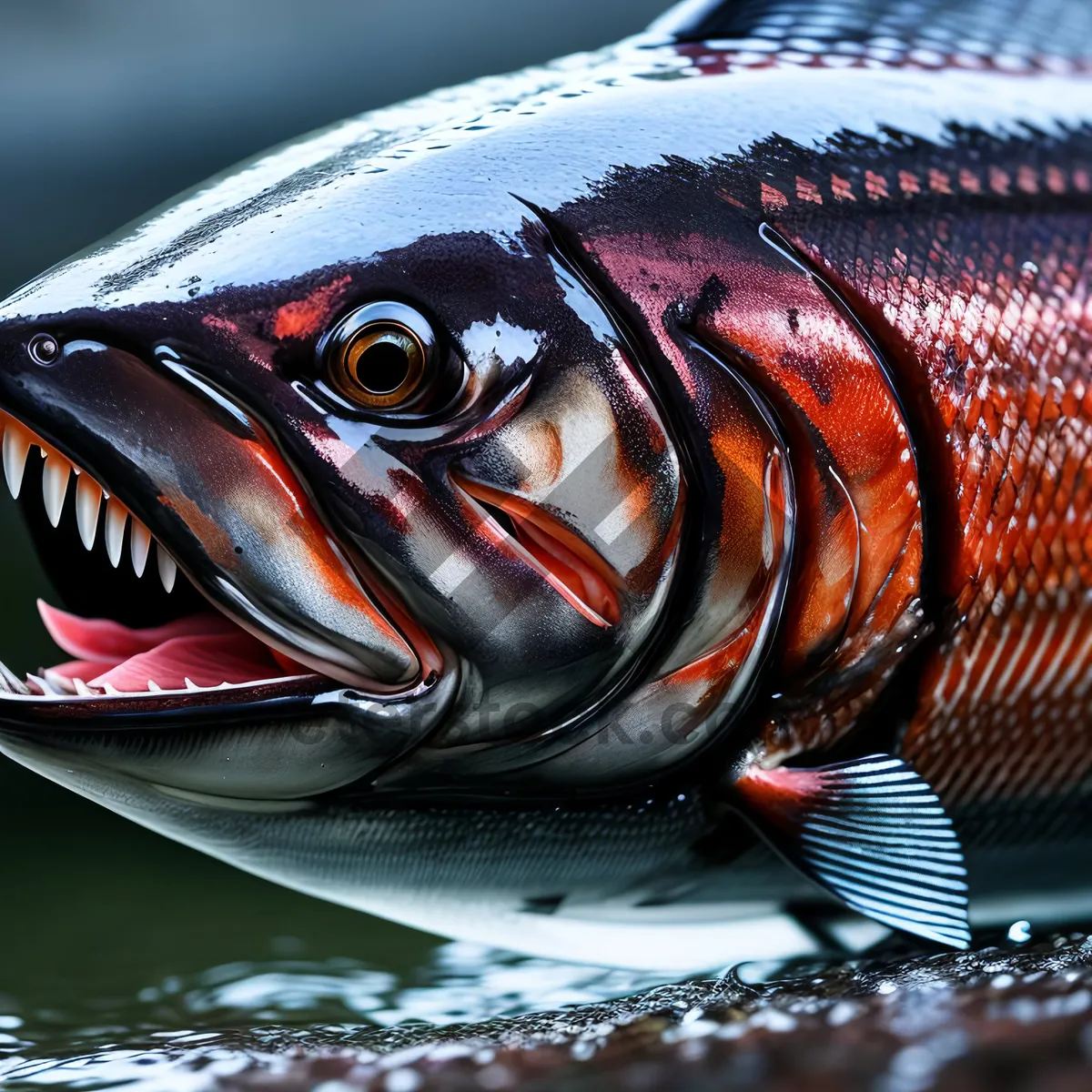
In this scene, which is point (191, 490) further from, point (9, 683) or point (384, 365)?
point (9, 683)

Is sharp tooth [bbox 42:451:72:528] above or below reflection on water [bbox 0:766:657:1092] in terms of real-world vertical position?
above

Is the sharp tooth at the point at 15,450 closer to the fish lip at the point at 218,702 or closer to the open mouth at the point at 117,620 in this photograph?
the open mouth at the point at 117,620

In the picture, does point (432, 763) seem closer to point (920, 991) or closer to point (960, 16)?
point (920, 991)

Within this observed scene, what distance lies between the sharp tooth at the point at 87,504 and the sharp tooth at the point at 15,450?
0.19 ft

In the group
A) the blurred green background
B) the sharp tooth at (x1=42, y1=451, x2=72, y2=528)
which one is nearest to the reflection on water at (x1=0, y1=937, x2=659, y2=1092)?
the sharp tooth at (x1=42, y1=451, x2=72, y2=528)

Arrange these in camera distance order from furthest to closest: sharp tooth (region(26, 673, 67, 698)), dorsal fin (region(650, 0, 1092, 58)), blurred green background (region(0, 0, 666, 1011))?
blurred green background (region(0, 0, 666, 1011))
dorsal fin (region(650, 0, 1092, 58))
sharp tooth (region(26, 673, 67, 698))

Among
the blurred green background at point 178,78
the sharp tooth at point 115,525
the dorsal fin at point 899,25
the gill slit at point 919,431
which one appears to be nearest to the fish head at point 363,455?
the sharp tooth at point 115,525

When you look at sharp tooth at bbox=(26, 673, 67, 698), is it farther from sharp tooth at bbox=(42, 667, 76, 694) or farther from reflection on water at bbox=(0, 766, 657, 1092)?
reflection on water at bbox=(0, 766, 657, 1092)

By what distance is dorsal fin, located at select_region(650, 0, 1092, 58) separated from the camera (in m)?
1.55

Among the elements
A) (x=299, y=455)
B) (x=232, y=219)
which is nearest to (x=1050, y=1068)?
(x=299, y=455)

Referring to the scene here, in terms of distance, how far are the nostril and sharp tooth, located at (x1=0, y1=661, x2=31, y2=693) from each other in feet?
1.01

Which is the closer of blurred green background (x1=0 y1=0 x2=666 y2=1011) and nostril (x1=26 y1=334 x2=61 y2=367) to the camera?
nostril (x1=26 y1=334 x2=61 y2=367)

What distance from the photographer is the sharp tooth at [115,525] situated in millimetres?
1136

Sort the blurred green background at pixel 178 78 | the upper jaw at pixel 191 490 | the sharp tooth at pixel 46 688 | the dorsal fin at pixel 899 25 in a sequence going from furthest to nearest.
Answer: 1. the blurred green background at pixel 178 78
2. the dorsal fin at pixel 899 25
3. the sharp tooth at pixel 46 688
4. the upper jaw at pixel 191 490
